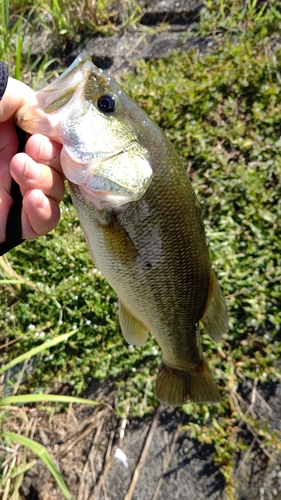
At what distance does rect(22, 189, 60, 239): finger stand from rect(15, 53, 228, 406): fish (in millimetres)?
123

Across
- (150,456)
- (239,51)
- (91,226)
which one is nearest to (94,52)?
(239,51)

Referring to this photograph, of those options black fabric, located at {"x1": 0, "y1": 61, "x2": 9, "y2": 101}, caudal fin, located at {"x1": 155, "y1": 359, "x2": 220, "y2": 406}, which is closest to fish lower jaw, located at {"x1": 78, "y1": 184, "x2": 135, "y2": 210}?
black fabric, located at {"x1": 0, "y1": 61, "x2": 9, "y2": 101}

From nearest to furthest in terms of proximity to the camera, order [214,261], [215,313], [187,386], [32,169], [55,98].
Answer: [55,98] < [32,169] < [215,313] < [187,386] < [214,261]

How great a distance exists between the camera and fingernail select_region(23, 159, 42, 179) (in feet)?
4.73

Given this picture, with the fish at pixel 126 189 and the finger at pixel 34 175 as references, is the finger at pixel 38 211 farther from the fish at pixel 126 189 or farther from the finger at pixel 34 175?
the fish at pixel 126 189

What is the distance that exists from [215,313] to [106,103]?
2.89 feet

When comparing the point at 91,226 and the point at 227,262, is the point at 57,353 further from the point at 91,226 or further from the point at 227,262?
the point at 91,226

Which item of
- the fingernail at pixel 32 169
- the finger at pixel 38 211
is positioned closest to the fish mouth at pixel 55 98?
the fingernail at pixel 32 169

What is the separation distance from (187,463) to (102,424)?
0.53m

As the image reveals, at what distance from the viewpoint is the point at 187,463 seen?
233 cm

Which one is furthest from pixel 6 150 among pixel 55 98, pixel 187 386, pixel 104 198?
pixel 187 386

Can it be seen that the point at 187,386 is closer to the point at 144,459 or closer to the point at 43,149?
the point at 144,459

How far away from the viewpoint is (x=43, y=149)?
1434mm

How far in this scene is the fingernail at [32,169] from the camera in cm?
144
